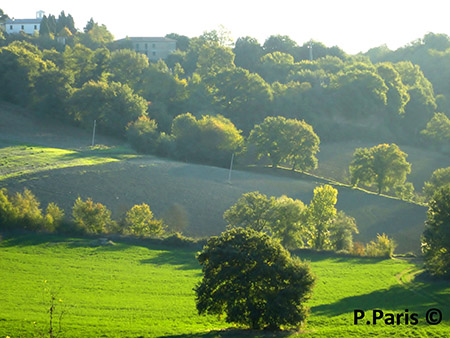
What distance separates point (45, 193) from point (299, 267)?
1559 inches

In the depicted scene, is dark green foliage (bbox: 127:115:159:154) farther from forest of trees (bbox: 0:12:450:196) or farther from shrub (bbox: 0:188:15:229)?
shrub (bbox: 0:188:15:229)

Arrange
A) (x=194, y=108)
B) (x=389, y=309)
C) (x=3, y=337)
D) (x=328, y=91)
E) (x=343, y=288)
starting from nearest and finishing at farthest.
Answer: (x=3, y=337), (x=389, y=309), (x=343, y=288), (x=194, y=108), (x=328, y=91)

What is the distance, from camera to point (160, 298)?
38.4 m

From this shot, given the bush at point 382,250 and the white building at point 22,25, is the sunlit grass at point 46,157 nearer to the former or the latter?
the bush at point 382,250

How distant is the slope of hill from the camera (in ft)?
214

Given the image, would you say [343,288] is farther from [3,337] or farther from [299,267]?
[3,337]

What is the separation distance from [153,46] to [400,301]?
142512mm

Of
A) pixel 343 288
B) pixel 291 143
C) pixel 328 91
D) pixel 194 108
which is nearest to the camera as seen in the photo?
pixel 343 288

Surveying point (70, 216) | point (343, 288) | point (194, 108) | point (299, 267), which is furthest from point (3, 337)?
point (194, 108)

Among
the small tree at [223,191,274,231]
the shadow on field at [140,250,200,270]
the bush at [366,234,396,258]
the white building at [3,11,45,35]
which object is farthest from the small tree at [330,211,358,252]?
the white building at [3,11,45,35]

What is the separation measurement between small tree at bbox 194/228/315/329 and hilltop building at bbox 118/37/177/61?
144 meters

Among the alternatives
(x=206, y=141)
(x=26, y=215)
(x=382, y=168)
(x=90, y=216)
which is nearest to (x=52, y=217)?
(x=26, y=215)

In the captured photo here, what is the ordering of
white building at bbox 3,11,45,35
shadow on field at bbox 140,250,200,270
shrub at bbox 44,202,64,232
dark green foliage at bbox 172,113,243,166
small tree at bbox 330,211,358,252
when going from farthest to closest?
white building at bbox 3,11,45,35 < dark green foliage at bbox 172,113,243,166 < small tree at bbox 330,211,358,252 < shrub at bbox 44,202,64,232 < shadow on field at bbox 140,250,200,270

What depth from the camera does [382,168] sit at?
83562mm
